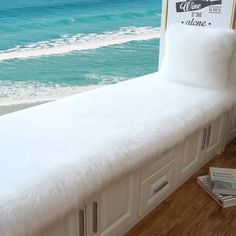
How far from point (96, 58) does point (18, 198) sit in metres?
4.64

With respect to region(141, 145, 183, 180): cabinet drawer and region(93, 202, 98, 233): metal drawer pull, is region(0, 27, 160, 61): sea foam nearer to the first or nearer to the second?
region(141, 145, 183, 180): cabinet drawer

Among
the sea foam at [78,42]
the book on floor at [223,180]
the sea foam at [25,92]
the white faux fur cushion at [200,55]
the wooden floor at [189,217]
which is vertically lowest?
the sea foam at [25,92]

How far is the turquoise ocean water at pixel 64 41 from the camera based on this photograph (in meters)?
4.24

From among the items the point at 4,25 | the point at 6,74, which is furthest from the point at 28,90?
the point at 4,25

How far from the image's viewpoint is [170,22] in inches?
93.7

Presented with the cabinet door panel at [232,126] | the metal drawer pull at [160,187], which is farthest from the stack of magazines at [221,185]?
the cabinet door panel at [232,126]

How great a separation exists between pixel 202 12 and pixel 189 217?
1504 millimetres

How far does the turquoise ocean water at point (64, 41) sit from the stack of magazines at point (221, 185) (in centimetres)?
284

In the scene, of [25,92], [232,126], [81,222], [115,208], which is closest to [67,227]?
[81,222]

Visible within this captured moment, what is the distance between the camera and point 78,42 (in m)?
4.77

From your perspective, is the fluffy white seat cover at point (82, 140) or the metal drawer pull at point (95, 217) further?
the metal drawer pull at point (95, 217)

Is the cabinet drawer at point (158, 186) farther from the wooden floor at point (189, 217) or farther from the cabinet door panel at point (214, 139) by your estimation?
the cabinet door panel at point (214, 139)

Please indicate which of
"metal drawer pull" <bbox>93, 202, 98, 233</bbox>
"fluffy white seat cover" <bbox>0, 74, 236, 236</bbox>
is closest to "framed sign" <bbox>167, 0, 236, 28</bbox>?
"fluffy white seat cover" <bbox>0, 74, 236, 236</bbox>

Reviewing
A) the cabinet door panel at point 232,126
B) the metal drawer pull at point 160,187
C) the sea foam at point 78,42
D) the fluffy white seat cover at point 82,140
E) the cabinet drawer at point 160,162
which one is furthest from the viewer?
the sea foam at point 78,42
